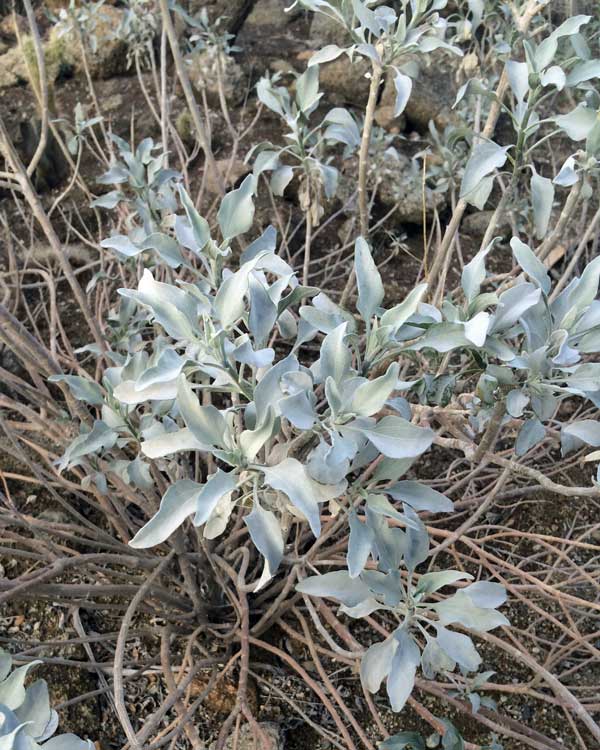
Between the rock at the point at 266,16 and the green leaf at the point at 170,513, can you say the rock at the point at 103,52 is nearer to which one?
the rock at the point at 266,16

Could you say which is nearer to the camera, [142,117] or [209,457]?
[209,457]

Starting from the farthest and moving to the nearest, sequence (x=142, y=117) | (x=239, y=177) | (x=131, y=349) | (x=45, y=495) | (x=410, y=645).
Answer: (x=142, y=117), (x=239, y=177), (x=45, y=495), (x=131, y=349), (x=410, y=645)

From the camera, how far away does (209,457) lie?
1389mm

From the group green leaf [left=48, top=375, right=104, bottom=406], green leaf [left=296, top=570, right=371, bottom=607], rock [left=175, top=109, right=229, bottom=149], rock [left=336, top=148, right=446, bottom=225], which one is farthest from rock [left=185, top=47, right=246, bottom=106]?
green leaf [left=296, top=570, right=371, bottom=607]

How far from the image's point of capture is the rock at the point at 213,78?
10.00 ft

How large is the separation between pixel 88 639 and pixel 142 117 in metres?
2.39

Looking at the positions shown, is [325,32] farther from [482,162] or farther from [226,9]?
[482,162]

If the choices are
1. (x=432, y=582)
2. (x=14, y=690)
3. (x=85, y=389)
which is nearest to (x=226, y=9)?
(x=85, y=389)

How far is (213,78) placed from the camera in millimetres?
3109

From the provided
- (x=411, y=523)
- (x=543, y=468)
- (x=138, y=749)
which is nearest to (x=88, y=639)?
(x=138, y=749)

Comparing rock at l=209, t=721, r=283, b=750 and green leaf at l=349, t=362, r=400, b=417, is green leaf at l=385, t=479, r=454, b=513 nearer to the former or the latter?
green leaf at l=349, t=362, r=400, b=417

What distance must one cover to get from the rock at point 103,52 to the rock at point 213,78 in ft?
1.32

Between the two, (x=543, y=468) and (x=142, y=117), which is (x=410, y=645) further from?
(x=142, y=117)

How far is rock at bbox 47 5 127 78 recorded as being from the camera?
333 cm
